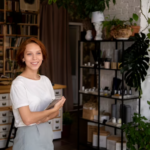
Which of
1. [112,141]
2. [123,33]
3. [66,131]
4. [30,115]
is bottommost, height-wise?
[66,131]

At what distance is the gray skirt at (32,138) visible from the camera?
205 cm

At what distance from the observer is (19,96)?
199 centimetres

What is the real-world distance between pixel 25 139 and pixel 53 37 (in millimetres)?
5694

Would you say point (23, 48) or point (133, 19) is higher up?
point (133, 19)

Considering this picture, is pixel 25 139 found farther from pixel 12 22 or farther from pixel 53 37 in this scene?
pixel 53 37

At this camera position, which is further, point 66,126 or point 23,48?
point 66,126

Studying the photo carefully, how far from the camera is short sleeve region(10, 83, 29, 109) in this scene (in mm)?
1979

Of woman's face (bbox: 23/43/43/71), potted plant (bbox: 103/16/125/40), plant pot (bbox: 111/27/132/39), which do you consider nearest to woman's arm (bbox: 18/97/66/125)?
woman's face (bbox: 23/43/43/71)

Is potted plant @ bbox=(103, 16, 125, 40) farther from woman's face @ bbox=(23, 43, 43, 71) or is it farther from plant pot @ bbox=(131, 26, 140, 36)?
woman's face @ bbox=(23, 43, 43, 71)

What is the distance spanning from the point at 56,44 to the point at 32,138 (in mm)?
5707

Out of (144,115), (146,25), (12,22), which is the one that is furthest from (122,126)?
(12,22)

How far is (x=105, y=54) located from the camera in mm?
4477

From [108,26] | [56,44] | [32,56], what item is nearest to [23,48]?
[32,56]

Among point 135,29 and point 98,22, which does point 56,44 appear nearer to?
point 98,22
